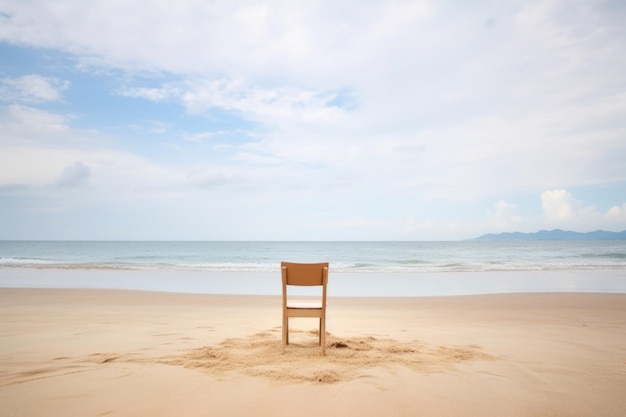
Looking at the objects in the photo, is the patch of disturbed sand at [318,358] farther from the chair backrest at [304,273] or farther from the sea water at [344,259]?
the sea water at [344,259]

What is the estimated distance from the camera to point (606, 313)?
920 centimetres

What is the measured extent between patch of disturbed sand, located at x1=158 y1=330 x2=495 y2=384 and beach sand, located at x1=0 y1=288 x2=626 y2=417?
0.02m

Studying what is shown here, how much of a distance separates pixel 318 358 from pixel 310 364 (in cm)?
29

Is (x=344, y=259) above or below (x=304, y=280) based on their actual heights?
below

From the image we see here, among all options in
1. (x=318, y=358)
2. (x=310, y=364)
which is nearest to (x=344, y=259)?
(x=318, y=358)

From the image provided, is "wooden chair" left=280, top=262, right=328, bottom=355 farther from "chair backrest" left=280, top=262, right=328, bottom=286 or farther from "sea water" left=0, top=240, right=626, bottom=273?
"sea water" left=0, top=240, right=626, bottom=273

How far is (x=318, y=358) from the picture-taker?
16.9 ft

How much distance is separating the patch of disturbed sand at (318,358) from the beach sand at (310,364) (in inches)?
0.9

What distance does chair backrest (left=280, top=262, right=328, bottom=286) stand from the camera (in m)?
5.19

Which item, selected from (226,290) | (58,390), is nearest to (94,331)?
(58,390)

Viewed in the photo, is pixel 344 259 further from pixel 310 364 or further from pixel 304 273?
pixel 310 364

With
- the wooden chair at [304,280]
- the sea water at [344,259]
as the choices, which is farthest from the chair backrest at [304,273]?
the sea water at [344,259]

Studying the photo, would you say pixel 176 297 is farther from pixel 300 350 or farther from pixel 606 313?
pixel 606 313

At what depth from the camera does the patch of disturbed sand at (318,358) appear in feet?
15.0
